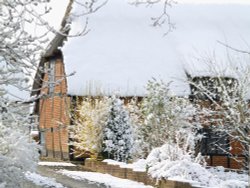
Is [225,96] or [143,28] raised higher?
[143,28]

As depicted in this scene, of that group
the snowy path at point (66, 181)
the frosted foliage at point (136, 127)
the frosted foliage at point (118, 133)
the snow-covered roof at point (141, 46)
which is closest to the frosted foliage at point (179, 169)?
the snowy path at point (66, 181)

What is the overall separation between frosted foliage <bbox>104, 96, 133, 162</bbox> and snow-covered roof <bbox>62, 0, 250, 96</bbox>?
7.84 ft

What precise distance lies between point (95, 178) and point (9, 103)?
28.1 ft

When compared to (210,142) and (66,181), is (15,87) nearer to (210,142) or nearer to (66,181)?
(66,181)

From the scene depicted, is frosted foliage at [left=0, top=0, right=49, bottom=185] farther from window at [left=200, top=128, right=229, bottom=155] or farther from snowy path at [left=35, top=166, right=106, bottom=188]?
window at [left=200, top=128, right=229, bottom=155]

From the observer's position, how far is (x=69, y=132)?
2181 cm

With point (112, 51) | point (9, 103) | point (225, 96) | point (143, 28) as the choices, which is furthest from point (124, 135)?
point (9, 103)

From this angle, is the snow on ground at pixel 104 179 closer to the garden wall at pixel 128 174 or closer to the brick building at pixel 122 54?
the garden wall at pixel 128 174

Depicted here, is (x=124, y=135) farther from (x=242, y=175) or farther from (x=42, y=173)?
(x=242, y=175)

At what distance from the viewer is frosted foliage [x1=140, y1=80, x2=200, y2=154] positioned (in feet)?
52.7

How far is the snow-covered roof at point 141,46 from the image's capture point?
2291 centimetres

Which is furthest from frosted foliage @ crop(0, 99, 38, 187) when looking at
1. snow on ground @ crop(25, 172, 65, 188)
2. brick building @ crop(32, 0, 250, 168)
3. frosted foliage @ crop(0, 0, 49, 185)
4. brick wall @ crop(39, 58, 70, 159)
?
brick wall @ crop(39, 58, 70, 159)

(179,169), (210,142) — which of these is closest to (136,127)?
(210,142)

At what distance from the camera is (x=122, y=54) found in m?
24.2
